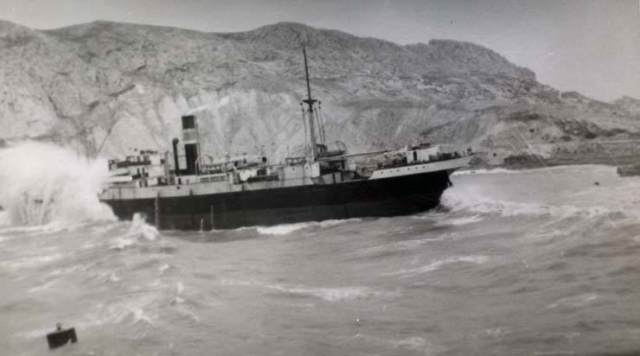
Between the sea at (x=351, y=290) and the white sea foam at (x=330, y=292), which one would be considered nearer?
the sea at (x=351, y=290)

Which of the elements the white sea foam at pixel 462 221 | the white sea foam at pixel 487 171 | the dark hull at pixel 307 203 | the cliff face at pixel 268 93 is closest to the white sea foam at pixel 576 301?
the cliff face at pixel 268 93

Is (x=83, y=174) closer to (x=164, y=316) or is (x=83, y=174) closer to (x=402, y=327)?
(x=164, y=316)

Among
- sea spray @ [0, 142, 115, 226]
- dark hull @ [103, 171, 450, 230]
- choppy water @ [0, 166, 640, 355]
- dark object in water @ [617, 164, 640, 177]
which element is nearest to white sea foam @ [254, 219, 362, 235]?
dark hull @ [103, 171, 450, 230]

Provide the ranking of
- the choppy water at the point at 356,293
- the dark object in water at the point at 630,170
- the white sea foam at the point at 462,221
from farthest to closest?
the white sea foam at the point at 462,221, the dark object in water at the point at 630,170, the choppy water at the point at 356,293

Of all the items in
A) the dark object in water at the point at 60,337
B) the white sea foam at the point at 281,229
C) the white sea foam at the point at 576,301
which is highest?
the white sea foam at the point at 281,229

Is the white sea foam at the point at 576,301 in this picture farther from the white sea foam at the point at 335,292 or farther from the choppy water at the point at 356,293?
the white sea foam at the point at 335,292

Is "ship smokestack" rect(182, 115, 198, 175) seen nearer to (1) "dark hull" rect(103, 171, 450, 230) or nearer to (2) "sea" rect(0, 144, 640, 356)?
(1) "dark hull" rect(103, 171, 450, 230)

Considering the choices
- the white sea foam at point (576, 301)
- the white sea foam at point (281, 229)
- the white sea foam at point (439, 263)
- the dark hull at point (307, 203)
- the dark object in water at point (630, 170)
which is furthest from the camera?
the dark hull at point (307, 203)
